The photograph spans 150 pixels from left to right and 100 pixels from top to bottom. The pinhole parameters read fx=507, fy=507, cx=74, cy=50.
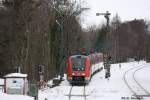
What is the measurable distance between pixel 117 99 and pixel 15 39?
70.7ft

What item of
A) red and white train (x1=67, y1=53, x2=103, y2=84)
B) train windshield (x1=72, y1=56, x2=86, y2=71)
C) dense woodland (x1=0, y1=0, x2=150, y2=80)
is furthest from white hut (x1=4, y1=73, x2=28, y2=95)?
train windshield (x1=72, y1=56, x2=86, y2=71)

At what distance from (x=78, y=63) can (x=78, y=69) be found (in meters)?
0.56

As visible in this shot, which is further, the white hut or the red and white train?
the red and white train

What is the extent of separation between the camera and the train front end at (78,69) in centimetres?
4635

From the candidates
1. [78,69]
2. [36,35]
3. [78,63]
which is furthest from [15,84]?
[36,35]

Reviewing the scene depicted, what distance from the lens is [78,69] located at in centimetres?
4681

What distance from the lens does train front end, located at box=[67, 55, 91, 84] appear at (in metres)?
46.3

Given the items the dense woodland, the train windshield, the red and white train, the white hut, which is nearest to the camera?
the white hut

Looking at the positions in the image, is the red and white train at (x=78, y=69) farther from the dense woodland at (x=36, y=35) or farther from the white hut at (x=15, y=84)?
the white hut at (x=15, y=84)

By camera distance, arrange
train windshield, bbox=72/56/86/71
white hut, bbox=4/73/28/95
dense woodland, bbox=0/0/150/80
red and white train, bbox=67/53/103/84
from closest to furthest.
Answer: white hut, bbox=4/73/28/95
red and white train, bbox=67/53/103/84
train windshield, bbox=72/56/86/71
dense woodland, bbox=0/0/150/80

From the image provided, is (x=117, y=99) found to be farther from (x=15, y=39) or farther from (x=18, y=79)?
(x=15, y=39)

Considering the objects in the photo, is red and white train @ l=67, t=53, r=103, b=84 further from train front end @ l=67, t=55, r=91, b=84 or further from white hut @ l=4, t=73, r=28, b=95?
white hut @ l=4, t=73, r=28, b=95

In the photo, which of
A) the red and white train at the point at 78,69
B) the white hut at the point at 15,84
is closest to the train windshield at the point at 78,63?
the red and white train at the point at 78,69

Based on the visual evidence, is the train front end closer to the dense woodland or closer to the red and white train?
the red and white train
